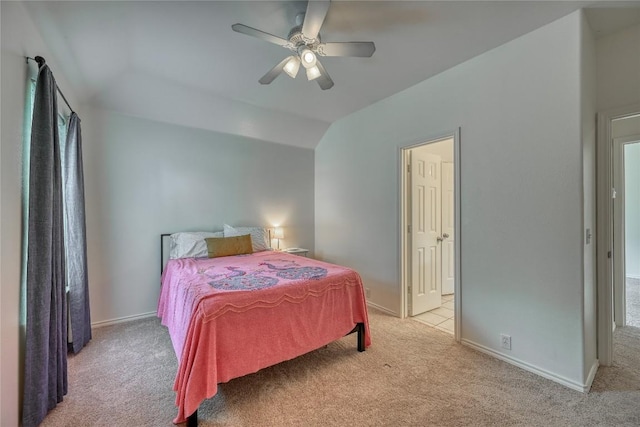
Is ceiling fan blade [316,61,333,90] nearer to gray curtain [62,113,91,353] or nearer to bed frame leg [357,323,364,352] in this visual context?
bed frame leg [357,323,364,352]

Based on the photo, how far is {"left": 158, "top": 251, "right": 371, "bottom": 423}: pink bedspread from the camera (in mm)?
1654

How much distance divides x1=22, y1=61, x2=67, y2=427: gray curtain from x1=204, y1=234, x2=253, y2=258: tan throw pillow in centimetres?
156

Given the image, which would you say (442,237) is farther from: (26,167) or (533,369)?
(26,167)

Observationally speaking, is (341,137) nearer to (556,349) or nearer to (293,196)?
(293,196)

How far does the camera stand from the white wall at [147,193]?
10.1 ft

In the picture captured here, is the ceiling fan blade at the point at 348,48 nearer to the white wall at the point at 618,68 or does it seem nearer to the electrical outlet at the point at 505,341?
the white wall at the point at 618,68

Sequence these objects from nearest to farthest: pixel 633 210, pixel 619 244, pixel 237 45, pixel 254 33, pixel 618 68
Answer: pixel 254 33, pixel 618 68, pixel 237 45, pixel 619 244, pixel 633 210

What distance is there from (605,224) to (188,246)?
411 cm

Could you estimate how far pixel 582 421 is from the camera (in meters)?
1.66

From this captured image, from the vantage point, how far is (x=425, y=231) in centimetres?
352

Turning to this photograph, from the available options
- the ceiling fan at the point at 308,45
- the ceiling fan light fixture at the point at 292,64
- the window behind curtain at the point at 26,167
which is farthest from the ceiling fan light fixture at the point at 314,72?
the window behind curtain at the point at 26,167

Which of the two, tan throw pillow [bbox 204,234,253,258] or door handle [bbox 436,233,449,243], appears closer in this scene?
tan throw pillow [bbox 204,234,253,258]

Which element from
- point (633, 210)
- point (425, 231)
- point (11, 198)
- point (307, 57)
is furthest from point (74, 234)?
point (633, 210)

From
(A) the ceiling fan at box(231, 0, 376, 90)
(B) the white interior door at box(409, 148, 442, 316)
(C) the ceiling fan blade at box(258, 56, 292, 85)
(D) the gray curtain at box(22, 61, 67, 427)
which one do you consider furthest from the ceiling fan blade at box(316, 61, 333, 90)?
(D) the gray curtain at box(22, 61, 67, 427)
